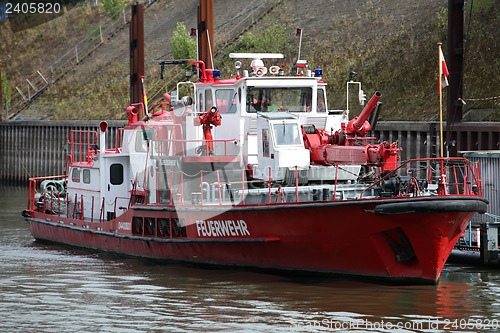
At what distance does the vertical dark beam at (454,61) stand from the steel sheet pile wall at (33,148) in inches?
853

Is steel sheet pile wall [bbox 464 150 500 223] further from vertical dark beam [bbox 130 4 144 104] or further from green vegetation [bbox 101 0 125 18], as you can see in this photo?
green vegetation [bbox 101 0 125 18]

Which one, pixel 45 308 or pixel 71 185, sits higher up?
pixel 71 185

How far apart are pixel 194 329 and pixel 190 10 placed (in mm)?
45874

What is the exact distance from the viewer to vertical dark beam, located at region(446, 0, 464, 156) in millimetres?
23141

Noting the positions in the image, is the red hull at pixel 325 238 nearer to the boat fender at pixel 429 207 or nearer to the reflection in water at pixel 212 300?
the boat fender at pixel 429 207

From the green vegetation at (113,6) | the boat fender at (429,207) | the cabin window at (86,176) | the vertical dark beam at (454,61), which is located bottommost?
the boat fender at (429,207)

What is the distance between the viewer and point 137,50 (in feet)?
109

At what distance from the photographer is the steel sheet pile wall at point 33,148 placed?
41719mm

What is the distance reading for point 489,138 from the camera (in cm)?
2292

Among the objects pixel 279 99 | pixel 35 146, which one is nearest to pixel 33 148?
pixel 35 146

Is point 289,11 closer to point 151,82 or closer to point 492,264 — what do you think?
point 151,82

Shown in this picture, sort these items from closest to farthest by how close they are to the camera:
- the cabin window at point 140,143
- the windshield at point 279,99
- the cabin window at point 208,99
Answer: the windshield at point 279,99
the cabin window at point 208,99
the cabin window at point 140,143

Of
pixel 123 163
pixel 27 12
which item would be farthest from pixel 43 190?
pixel 27 12

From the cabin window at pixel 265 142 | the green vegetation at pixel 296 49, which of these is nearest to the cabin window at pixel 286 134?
the cabin window at pixel 265 142
